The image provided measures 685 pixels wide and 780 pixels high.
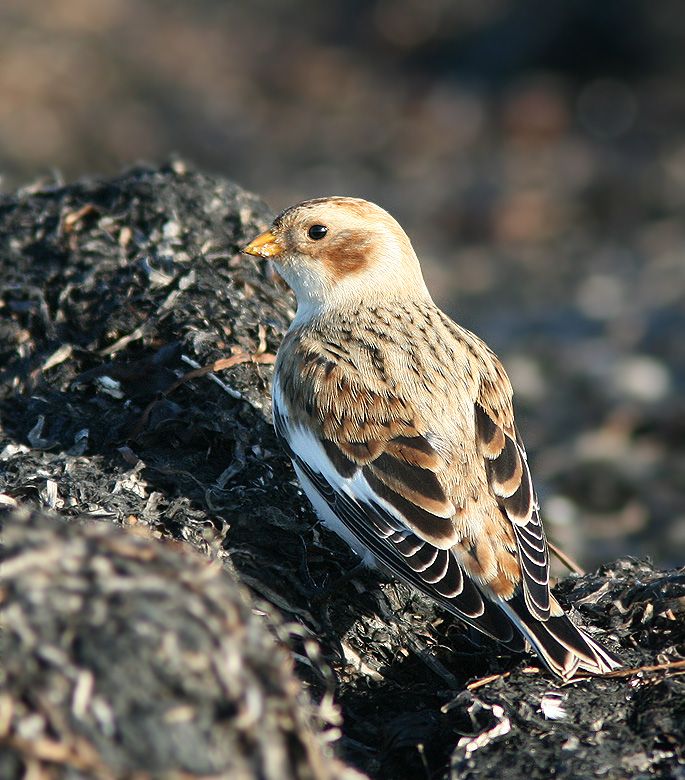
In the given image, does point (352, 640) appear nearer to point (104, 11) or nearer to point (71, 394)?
point (71, 394)

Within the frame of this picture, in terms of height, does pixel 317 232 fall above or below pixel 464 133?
below

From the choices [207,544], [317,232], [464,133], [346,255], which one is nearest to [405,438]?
[207,544]

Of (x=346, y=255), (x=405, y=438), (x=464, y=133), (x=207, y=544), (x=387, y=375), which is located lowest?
(x=207, y=544)

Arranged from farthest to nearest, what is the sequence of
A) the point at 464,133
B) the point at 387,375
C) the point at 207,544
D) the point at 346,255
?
the point at 464,133 → the point at 346,255 → the point at 387,375 → the point at 207,544

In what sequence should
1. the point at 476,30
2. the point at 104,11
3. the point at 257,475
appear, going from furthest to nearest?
the point at 104,11 < the point at 476,30 < the point at 257,475

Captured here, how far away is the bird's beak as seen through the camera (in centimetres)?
372

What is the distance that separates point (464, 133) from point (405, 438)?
7.84 meters

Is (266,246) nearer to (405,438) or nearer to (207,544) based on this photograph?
(405,438)

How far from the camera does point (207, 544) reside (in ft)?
9.46

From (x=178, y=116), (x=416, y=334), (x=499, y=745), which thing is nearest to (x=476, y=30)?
(x=178, y=116)

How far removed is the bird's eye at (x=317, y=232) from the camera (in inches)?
146

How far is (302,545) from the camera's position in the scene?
3.04 meters

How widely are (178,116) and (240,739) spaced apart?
940 cm

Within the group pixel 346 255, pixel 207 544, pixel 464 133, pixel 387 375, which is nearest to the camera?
pixel 207 544
